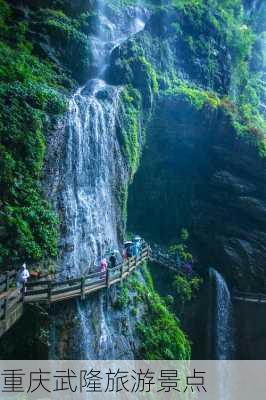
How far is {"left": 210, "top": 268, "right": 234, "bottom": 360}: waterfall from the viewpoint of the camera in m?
21.9

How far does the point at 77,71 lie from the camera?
22688mm

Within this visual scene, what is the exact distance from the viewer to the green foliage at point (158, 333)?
16.5 metres

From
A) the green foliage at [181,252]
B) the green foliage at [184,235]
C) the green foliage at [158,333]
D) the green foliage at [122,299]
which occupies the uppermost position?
the green foliage at [184,235]

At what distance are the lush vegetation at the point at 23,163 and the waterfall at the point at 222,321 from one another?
10836mm

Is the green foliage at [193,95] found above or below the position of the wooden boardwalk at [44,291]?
above

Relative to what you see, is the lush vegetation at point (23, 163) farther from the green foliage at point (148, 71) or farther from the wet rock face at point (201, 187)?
the wet rock face at point (201, 187)

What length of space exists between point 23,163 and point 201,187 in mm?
12170

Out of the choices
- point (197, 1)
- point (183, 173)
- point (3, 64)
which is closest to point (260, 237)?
point (183, 173)

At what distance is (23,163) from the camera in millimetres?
15039

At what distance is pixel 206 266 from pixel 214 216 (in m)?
2.85

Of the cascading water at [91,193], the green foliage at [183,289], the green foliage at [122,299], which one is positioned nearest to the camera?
the cascading water at [91,193]

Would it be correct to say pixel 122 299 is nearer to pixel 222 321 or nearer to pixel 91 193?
pixel 91 193

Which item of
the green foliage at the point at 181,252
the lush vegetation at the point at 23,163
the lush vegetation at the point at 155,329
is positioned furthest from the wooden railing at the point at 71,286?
the green foliage at the point at 181,252

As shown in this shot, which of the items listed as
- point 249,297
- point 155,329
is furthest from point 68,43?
point 249,297
